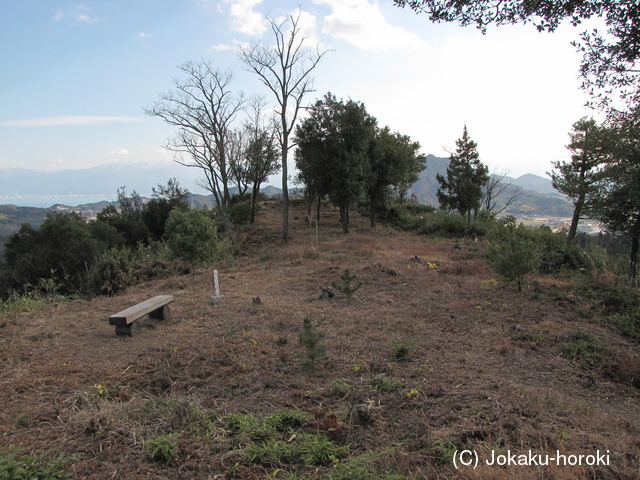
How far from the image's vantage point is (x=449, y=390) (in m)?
3.97

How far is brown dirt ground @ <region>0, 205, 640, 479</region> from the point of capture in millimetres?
2916

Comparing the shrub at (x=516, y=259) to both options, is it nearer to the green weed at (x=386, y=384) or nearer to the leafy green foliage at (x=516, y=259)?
the leafy green foliage at (x=516, y=259)

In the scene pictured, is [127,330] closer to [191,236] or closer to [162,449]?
[162,449]

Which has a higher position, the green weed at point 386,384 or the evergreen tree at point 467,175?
the evergreen tree at point 467,175

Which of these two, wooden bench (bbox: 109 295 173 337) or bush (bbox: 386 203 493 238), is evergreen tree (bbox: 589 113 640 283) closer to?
wooden bench (bbox: 109 295 173 337)

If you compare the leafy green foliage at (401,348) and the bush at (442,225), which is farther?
the bush at (442,225)

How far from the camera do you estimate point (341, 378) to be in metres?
4.37

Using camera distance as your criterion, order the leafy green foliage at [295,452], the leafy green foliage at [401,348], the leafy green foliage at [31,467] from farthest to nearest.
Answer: the leafy green foliage at [401,348] → the leafy green foliage at [295,452] → the leafy green foliage at [31,467]

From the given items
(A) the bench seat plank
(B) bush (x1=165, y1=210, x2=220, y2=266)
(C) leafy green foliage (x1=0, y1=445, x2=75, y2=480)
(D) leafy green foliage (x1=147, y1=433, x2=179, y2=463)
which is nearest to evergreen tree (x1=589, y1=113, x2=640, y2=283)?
(D) leafy green foliage (x1=147, y1=433, x2=179, y2=463)

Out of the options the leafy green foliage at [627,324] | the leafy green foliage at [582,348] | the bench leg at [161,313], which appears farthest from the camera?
the bench leg at [161,313]

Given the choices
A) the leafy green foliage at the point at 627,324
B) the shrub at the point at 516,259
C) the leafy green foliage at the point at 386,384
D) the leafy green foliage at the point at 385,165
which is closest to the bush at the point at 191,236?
the shrub at the point at 516,259

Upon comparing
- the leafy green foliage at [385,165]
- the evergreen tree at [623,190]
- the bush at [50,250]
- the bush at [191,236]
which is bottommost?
the bush at [50,250]

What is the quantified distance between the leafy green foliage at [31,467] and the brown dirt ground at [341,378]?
19 cm

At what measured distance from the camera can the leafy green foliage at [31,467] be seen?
2274 mm
